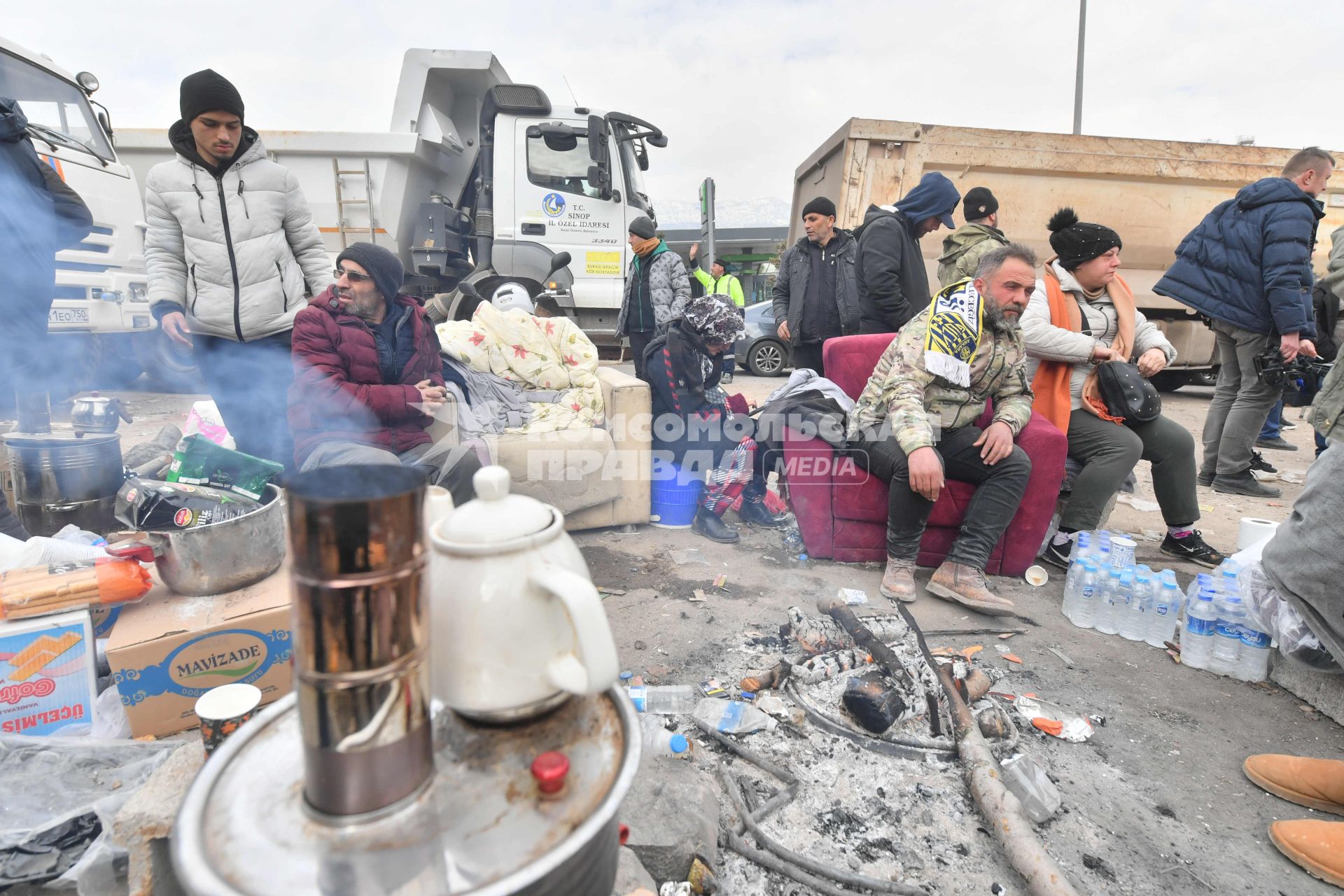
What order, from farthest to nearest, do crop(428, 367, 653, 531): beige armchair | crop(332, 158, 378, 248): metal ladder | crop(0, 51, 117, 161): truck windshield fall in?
crop(332, 158, 378, 248): metal ladder < crop(0, 51, 117, 161): truck windshield < crop(428, 367, 653, 531): beige armchair

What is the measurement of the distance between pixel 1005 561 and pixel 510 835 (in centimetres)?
325

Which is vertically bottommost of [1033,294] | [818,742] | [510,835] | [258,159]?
[818,742]

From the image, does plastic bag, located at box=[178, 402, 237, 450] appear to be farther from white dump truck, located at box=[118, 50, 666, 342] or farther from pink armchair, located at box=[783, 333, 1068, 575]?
pink armchair, located at box=[783, 333, 1068, 575]

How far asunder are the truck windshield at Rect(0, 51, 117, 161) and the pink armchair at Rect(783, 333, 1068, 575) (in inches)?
218

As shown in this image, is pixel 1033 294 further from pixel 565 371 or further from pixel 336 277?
pixel 336 277

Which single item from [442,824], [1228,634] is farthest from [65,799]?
[1228,634]

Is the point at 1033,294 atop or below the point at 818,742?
atop

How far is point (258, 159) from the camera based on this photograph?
114 inches

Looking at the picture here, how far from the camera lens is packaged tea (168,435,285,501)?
76.9 inches

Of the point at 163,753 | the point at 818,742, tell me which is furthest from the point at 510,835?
the point at 818,742

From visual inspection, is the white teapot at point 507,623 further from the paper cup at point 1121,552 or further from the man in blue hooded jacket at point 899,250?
the man in blue hooded jacket at point 899,250

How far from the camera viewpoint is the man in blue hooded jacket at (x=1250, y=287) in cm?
392

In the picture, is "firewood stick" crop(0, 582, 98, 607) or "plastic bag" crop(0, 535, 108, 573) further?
"plastic bag" crop(0, 535, 108, 573)

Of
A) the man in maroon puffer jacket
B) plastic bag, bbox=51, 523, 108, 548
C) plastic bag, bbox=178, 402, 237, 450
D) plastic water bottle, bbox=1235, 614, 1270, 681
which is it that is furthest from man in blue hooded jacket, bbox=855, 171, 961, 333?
plastic bag, bbox=51, 523, 108, 548
